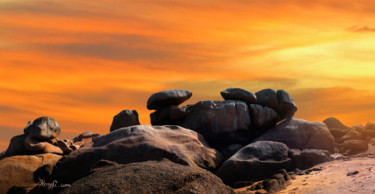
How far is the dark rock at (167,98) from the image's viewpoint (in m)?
20.0

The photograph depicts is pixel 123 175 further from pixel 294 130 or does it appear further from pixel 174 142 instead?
pixel 294 130

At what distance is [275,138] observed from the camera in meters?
19.0

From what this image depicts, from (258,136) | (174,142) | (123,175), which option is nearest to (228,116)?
(258,136)

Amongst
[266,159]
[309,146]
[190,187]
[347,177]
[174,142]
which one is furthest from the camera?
[309,146]

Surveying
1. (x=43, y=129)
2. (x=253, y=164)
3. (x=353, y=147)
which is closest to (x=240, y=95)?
(x=353, y=147)

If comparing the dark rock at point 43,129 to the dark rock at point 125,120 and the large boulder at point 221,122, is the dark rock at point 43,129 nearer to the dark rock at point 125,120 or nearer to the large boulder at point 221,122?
the dark rock at point 125,120

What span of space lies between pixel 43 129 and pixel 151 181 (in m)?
9.42

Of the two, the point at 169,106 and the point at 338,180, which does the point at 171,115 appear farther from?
the point at 338,180

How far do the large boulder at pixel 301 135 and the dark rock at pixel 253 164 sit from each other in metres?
3.24

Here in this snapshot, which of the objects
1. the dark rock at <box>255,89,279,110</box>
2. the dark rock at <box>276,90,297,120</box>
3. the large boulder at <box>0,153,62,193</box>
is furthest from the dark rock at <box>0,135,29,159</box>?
the dark rock at <box>276,90,297,120</box>

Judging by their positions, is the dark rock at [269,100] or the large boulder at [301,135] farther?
the dark rock at [269,100]

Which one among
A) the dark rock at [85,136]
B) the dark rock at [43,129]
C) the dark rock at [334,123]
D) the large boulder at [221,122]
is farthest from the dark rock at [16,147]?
the dark rock at [334,123]

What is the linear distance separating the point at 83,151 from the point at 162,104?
5715 mm

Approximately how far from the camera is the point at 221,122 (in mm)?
19766
